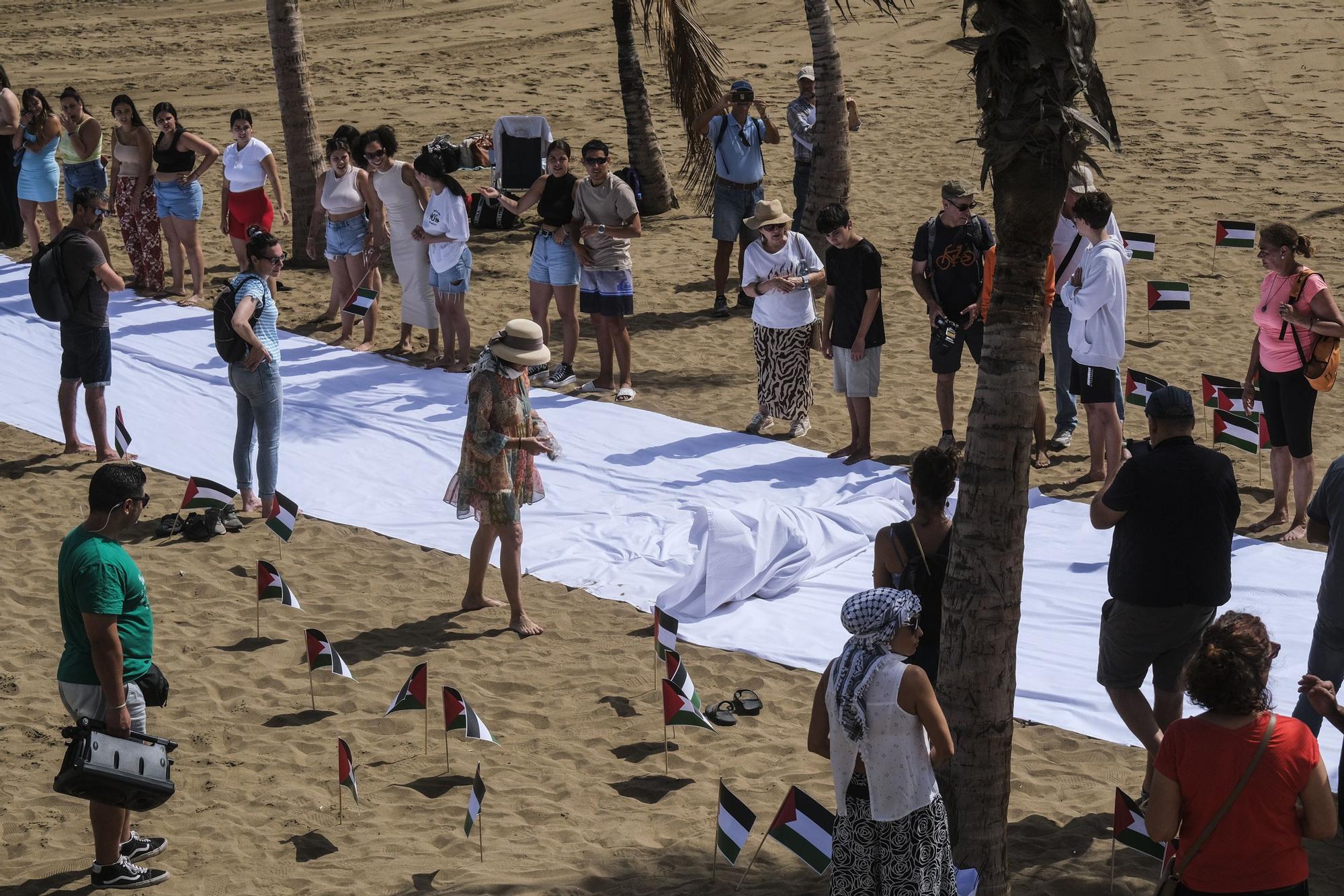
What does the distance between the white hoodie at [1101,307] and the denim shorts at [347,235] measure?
6061mm

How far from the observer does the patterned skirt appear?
15.1 ft

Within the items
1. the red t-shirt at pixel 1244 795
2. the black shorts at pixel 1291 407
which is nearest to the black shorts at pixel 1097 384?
the black shorts at pixel 1291 407

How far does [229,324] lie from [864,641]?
18.2 feet

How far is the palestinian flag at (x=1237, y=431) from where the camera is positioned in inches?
347

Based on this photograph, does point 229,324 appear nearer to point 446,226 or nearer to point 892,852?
point 446,226

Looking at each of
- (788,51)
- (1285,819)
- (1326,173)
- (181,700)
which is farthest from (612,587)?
(788,51)

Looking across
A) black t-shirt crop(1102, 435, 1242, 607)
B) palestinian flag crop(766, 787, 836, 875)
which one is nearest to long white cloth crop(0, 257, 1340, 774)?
black t-shirt crop(1102, 435, 1242, 607)

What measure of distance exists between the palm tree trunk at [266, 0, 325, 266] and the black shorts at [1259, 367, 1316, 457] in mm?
9336

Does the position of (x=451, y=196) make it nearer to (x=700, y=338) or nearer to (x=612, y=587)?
(x=700, y=338)

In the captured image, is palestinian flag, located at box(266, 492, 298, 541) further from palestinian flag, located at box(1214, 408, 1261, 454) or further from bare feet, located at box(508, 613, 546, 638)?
palestinian flag, located at box(1214, 408, 1261, 454)

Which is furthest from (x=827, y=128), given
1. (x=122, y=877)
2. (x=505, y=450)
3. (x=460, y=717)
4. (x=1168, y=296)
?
(x=122, y=877)

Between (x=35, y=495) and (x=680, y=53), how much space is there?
7.99m

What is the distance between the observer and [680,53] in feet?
49.1

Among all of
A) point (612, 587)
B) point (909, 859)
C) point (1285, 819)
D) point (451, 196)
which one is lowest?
point (612, 587)
